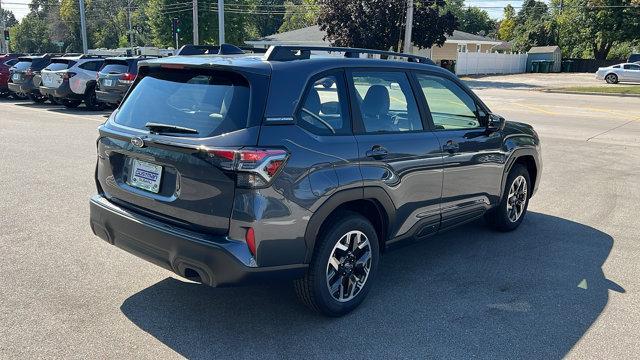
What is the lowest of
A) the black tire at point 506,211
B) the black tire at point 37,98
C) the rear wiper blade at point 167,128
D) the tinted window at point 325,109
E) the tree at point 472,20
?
the black tire at point 37,98

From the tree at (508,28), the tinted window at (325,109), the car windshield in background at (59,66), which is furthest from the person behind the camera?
the tree at (508,28)

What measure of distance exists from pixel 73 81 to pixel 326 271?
647 inches

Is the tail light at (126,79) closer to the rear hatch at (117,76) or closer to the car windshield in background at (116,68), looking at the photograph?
the rear hatch at (117,76)

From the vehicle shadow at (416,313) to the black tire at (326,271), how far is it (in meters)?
0.12

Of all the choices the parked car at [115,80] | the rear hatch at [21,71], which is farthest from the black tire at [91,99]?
the rear hatch at [21,71]

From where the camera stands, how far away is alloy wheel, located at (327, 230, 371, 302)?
382cm

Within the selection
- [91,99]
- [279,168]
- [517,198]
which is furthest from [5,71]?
[279,168]

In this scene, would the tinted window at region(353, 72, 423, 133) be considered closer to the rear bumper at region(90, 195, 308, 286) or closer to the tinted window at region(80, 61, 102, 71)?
the rear bumper at region(90, 195, 308, 286)

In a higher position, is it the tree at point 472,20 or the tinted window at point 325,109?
the tree at point 472,20

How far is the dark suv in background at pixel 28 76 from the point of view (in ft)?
64.7

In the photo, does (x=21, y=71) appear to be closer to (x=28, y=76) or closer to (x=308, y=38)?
(x=28, y=76)

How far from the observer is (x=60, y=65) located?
1841 centimetres

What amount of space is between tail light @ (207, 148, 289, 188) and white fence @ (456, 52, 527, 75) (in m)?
50.3

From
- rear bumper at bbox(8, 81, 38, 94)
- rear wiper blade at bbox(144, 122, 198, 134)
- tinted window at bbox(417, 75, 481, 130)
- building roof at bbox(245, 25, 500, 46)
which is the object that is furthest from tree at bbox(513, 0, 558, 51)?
rear wiper blade at bbox(144, 122, 198, 134)
